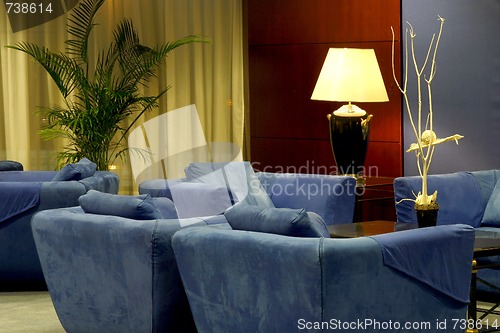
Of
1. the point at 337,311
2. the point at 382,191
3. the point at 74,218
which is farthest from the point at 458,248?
the point at 382,191

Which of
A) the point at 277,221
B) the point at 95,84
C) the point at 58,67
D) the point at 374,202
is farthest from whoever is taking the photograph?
the point at 58,67

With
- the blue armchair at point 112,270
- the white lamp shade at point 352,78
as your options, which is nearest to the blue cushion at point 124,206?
the blue armchair at point 112,270

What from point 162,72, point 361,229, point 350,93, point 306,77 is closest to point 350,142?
point 350,93

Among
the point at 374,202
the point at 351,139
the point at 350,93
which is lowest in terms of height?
the point at 374,202

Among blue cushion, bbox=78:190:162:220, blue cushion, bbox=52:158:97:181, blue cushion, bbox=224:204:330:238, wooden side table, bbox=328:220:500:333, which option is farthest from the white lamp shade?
blue cushion, bbox=224:204:330:238

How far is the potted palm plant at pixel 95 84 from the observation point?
24.9 ft

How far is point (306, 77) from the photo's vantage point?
7.80 m

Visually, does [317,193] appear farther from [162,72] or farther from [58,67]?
[162,72]

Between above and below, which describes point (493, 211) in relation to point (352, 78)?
below

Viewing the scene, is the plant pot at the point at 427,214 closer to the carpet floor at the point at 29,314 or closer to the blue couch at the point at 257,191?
the carpet floor at the point at 29,314

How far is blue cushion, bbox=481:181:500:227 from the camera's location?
5.50 metres

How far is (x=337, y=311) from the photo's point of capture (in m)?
3.35

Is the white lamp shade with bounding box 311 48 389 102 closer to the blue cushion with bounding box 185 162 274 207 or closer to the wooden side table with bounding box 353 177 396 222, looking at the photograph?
the wooden side table with bounding box 353 177 396 222

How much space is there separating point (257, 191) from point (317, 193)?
14.5 inches
